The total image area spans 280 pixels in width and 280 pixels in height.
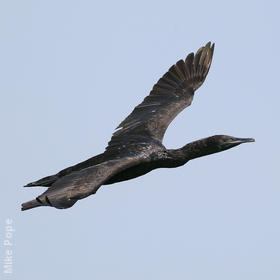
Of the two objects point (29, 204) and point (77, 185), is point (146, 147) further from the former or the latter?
point (29, 204)

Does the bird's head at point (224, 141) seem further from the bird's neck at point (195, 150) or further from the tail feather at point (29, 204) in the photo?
the tail feather at point (29, 204)

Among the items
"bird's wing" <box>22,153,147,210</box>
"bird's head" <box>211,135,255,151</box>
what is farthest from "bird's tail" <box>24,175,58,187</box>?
"bird's head" <box>211,135,255,151</box>

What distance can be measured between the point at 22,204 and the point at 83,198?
1.28 meters

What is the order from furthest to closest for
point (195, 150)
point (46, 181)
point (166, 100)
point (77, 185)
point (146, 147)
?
1. point (166, 100)
2. point (146, 147)
3. point (195, 150)
4. point (46, 181)
5. point (77, 185)

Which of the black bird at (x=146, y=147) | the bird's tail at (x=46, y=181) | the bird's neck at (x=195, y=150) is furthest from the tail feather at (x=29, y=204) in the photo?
the bird's neck at (x=195, y=150)

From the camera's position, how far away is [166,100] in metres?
24.6

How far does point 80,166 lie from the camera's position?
70.5ft

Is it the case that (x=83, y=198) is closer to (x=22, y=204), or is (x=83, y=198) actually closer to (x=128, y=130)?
(x=22, y=204)

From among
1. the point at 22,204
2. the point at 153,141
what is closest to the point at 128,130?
the point at 153,141

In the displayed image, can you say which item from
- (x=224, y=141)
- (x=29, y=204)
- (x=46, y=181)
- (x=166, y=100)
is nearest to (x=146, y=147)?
(x=224, y=141)

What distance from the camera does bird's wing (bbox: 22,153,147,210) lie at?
17.7 m

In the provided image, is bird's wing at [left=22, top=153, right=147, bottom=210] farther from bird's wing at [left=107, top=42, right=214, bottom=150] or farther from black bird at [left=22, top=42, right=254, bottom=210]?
bird's wing at [left=107, top=42, right=214, bottom=150]

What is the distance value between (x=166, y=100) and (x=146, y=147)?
2.68 meters

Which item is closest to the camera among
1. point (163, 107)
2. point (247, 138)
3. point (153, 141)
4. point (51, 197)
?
point (51, 197)
